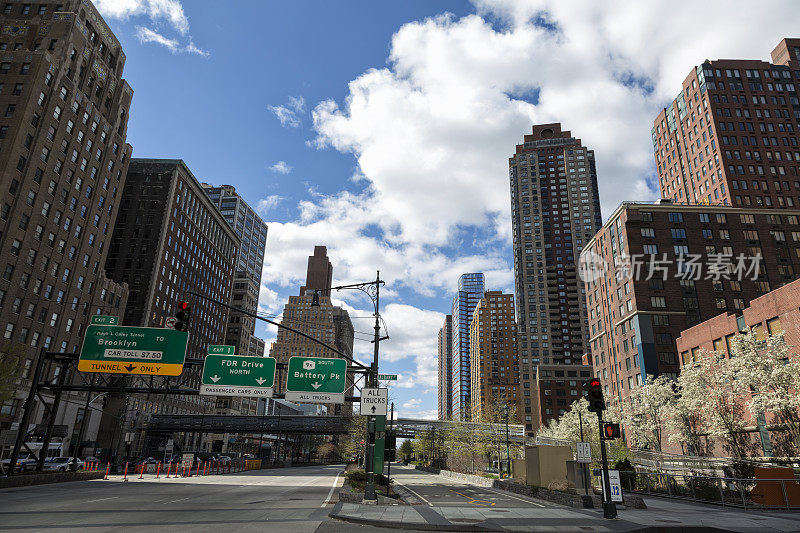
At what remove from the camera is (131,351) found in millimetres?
29562

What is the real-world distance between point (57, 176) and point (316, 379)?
58.2 meters

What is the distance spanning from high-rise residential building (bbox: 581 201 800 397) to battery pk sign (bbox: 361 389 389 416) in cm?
5995

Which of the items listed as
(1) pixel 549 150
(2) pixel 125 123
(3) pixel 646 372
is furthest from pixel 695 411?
(1) pixel 549 150

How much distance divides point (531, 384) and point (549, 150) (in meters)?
92.2

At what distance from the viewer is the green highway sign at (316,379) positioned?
93.1 ft

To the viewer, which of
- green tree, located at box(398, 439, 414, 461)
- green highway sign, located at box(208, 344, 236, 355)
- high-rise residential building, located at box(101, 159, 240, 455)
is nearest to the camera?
green highway sign, located at box(208, 344, 236, 355)

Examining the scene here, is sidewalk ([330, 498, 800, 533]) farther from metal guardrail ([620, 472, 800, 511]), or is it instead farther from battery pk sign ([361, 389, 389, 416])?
battery pk sign ([361, 389, 389, 416])

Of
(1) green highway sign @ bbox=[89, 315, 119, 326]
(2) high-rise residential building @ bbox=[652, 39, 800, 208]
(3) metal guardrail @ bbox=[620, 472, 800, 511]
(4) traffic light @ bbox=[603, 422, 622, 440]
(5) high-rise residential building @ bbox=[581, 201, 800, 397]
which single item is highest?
(2) high-rise residential building @ bbox=[652, 39, 800, 208]

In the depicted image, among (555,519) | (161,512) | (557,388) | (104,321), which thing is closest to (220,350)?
(104,321)

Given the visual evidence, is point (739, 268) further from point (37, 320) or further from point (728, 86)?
point (37, 320)

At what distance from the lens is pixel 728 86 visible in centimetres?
10231

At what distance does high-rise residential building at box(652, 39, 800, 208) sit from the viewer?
A: 95188 millimetres

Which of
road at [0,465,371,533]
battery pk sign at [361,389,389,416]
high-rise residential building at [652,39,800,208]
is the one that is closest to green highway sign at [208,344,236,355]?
road at [0,465,371,533]

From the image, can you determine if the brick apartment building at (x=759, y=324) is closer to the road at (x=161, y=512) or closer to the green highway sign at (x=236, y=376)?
the green highway sign at (x=236, y=376)
